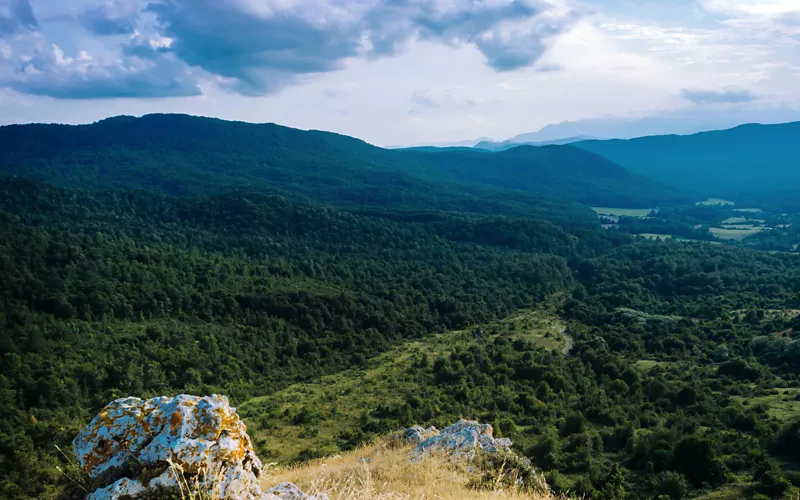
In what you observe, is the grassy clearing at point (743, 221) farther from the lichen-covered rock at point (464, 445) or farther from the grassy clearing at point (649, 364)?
the lichen-covered rock at point (464, 445)

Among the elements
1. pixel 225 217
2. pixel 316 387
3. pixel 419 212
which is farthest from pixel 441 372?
pixel 419 212

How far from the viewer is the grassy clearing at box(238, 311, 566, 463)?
113ft

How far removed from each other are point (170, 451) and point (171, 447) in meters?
0.06

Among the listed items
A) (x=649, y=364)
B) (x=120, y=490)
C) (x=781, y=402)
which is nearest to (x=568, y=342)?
(x=649, y=364)

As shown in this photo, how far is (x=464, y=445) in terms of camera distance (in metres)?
15.8

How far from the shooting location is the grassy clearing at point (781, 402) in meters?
31.4

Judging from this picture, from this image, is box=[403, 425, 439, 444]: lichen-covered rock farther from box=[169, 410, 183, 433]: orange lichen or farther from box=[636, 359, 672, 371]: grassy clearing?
box=[636, 359, 672, 371]: grassy clearing

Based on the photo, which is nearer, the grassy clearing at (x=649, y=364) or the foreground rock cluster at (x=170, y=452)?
the foreground rock cluster at (x=170, y=452)

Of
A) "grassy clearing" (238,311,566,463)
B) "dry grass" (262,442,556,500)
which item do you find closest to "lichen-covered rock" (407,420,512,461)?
"dry grass" (262,442,556,500)

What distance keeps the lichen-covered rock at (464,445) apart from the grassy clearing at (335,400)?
15083 mm

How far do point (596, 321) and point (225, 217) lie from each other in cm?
8254

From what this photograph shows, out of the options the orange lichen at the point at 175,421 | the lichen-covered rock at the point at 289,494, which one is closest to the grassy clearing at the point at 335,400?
the lichen-covered rock at the point at 289,494

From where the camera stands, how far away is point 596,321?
2817 inches

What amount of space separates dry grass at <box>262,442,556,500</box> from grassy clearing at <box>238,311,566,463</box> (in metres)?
19.5
